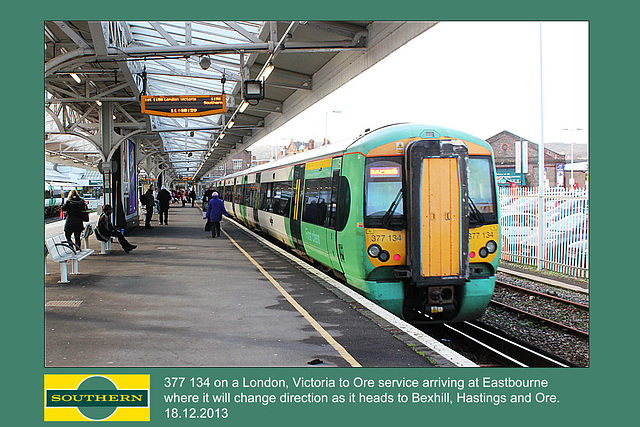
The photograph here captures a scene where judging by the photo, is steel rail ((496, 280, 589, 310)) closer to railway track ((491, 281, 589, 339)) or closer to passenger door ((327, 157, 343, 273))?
railway track ((491, 281, 589, 339))

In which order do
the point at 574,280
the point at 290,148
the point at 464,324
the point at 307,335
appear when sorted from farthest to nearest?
the point at 290,148 < the point at 574,280 < the point at 464,324 < the point at 307,335

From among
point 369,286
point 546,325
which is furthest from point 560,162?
point 369,286

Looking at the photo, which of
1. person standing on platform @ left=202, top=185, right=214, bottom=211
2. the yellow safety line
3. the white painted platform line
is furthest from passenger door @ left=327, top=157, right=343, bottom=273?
person standing on platform @ left=202, top=185, right=214, bottom=211

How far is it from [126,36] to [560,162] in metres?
36.5

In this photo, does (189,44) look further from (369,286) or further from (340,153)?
(369,286)

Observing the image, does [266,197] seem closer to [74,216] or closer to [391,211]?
[74,216]

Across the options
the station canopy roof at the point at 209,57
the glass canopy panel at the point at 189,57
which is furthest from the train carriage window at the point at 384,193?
the glass canopy panel at the point at 189,57

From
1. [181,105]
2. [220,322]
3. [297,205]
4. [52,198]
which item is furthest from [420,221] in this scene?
[52,198]

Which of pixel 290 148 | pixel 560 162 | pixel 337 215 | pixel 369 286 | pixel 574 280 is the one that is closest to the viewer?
pixel 369 286

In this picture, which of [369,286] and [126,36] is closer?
[369,286]

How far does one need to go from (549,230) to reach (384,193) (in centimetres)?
872

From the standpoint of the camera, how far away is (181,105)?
13656mm

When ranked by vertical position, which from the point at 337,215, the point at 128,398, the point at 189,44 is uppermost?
the point at 189,44

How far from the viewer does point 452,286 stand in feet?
28.2
